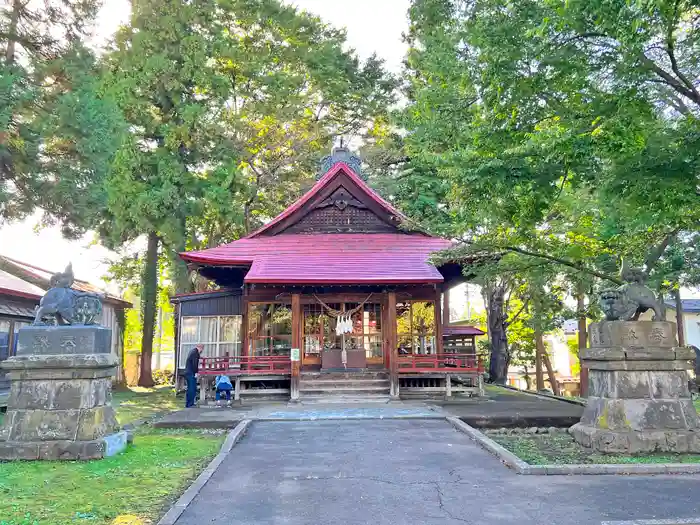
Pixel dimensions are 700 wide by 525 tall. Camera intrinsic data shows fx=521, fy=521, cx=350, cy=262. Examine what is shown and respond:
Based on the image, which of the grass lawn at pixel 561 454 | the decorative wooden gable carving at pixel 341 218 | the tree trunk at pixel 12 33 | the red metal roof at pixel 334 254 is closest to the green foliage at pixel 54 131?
the tree trunk at pixel 12 33

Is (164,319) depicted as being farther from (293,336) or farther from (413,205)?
(293,336)

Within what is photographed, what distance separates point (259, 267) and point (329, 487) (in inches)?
375

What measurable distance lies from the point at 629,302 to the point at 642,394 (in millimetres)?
1347

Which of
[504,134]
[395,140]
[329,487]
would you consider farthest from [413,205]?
[329,487]

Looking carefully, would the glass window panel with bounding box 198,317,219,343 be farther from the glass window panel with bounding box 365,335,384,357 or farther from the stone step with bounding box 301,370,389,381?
the glass window panel with bounding box 365,335,384,357

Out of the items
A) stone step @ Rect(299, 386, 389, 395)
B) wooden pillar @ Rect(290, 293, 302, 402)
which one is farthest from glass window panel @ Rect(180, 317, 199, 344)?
stone step @ Rect(299, 386, 389, 395)

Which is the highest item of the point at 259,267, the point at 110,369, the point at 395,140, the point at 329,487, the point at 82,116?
the point at 395,140

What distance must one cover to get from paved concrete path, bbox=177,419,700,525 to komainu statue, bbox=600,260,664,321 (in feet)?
8.21

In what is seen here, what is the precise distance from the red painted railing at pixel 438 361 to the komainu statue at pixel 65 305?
27.8ft

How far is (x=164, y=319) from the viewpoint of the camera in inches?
1646

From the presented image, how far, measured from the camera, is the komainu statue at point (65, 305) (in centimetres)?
752

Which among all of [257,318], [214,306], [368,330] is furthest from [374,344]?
[214,306]

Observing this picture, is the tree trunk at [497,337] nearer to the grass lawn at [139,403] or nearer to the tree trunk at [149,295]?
the grass lawn at [139,403]

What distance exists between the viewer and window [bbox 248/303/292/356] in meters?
15.9
